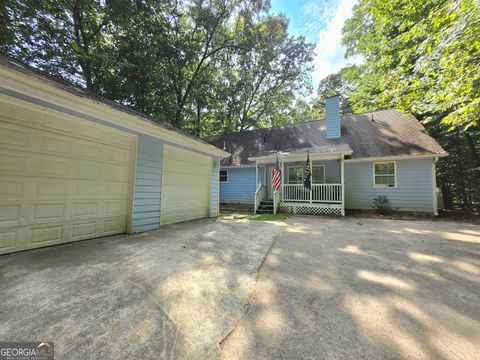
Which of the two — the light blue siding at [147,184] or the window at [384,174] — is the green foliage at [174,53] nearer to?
the light blue siding at [147,184]

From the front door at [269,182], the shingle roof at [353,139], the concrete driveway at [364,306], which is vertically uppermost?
the shingle roof at [353,139]

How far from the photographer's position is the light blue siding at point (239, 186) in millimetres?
12578

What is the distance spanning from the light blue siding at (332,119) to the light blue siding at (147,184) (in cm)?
995

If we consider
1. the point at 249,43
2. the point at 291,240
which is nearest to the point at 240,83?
the point at 249,43

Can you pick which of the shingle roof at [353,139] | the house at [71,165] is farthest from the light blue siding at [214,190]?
the shingle roof at [353,139]

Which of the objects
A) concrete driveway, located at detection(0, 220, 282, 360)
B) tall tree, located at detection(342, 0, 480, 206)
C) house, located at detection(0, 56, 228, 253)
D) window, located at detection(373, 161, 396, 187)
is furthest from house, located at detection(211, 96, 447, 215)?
concrete driveway, located at detection(0, 220, 282, 360)

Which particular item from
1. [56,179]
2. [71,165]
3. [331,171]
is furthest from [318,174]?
[56,179]

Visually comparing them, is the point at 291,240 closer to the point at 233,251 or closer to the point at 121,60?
the point at 233,251

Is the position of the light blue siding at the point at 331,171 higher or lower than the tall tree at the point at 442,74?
lower

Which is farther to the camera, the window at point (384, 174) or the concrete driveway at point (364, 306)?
the window at point (384, 174)

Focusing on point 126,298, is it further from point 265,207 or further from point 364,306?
point 265,207

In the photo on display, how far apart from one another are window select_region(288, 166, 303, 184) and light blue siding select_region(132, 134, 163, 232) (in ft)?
26.4

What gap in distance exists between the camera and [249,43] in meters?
15.7

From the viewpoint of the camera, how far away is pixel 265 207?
10.5 m
